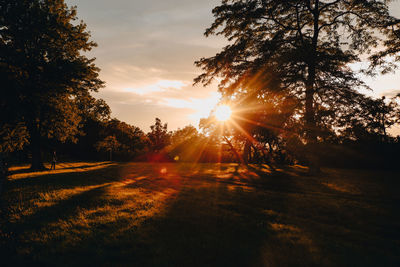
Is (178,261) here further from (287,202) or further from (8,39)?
(8,39)

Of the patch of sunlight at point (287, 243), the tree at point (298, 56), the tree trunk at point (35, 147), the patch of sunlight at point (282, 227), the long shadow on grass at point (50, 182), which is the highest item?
the tree at point (298, 56)

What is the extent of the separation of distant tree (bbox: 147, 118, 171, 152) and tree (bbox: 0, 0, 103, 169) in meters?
46.0

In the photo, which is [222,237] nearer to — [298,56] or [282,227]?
[282,227]

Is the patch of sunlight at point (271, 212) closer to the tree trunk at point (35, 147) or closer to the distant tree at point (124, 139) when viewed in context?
the tree trunk at point (35, 147)

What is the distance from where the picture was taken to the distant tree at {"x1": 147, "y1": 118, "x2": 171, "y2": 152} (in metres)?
67.7

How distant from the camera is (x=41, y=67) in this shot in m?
18.9

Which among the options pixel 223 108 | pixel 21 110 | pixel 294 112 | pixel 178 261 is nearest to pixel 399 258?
pixel 178 261

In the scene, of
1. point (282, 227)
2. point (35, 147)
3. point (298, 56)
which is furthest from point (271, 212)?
point (35, 147)

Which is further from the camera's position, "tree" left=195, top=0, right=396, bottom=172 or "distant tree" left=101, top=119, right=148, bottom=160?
"distant tree" left=101, top=119, right=148, bottom=160

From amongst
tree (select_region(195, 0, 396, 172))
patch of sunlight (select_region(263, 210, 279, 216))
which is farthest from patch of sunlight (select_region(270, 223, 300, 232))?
tree (select_region(195, 0, 396, 172))

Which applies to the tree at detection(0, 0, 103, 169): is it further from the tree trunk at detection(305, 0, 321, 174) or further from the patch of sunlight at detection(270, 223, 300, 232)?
the patch of sunlight at detection(270, 223, 300, 232)

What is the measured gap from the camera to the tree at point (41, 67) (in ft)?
58.0

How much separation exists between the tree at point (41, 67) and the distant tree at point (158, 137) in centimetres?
4599

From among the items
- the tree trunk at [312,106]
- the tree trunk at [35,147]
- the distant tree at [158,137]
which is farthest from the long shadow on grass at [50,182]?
the distant tree at [158,137]
